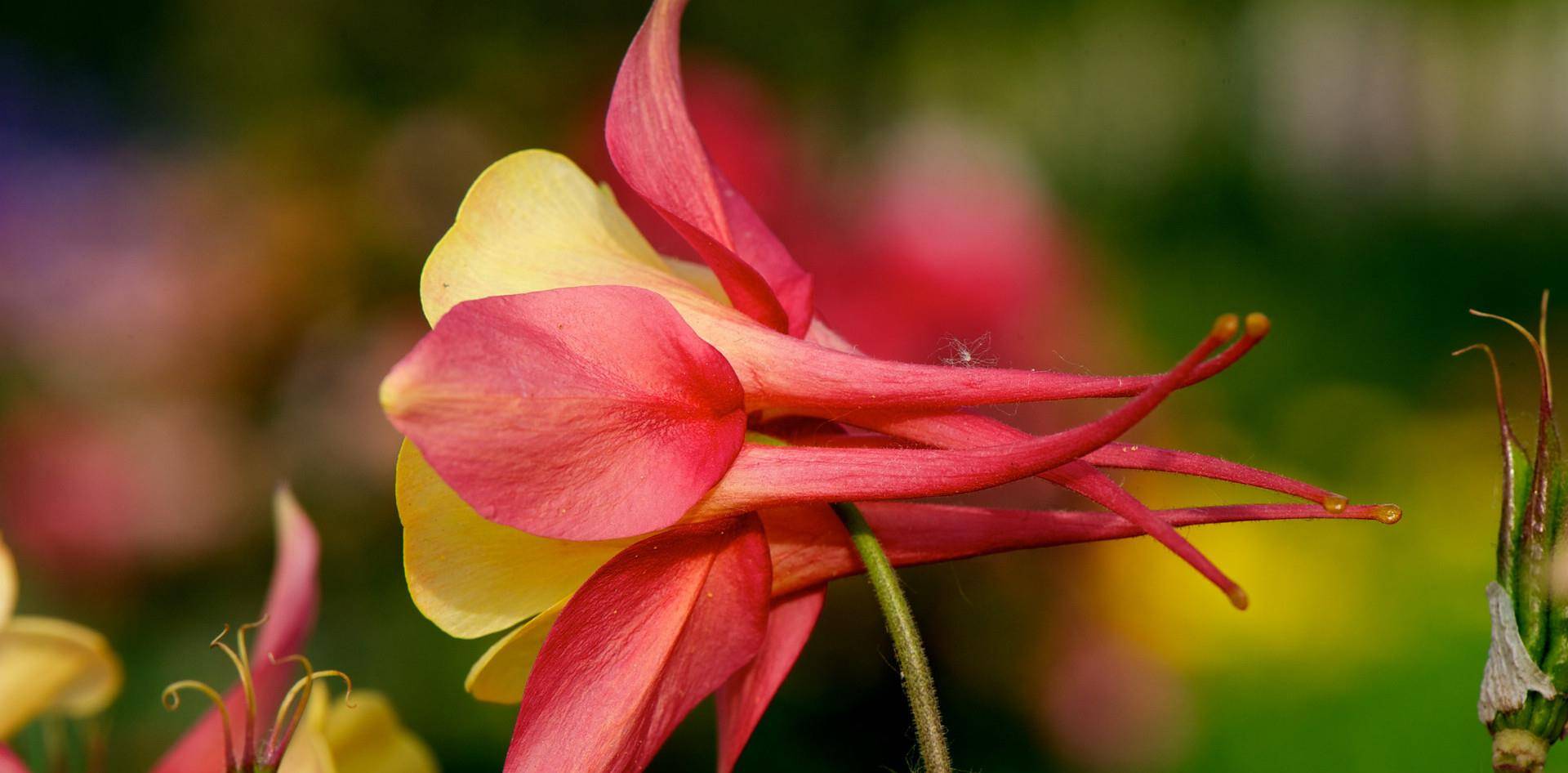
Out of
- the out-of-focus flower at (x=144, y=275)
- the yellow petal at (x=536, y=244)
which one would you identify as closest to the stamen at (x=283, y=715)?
the yellow petal at (x=536, y=244)

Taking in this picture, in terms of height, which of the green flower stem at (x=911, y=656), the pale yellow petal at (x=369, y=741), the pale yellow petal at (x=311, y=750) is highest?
the green flower stem at (x=911, y=656)

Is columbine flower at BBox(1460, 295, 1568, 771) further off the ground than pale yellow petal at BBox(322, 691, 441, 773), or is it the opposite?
columbine flower at BBox(1460, 295, 1568, 771)

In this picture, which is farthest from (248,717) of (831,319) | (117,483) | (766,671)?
(117,483)

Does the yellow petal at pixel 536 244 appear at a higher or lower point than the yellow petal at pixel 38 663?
higher

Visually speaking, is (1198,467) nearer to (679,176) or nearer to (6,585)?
(679,176)

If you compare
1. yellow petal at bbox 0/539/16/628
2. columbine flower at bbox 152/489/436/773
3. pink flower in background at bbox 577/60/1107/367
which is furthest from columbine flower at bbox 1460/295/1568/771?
pink flower in background at bbox 577/60/1107/367

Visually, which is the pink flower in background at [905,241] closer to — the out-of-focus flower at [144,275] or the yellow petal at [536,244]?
the out-of-focus flower at [144,275]

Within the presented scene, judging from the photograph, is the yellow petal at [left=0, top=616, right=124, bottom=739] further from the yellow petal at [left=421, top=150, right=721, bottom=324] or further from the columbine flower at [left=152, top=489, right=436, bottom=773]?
the yellow petal at [left=421, top=150, right=721, bottom=324]

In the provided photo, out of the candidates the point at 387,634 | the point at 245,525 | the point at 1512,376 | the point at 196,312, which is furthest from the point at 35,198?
the point at 1512,376
